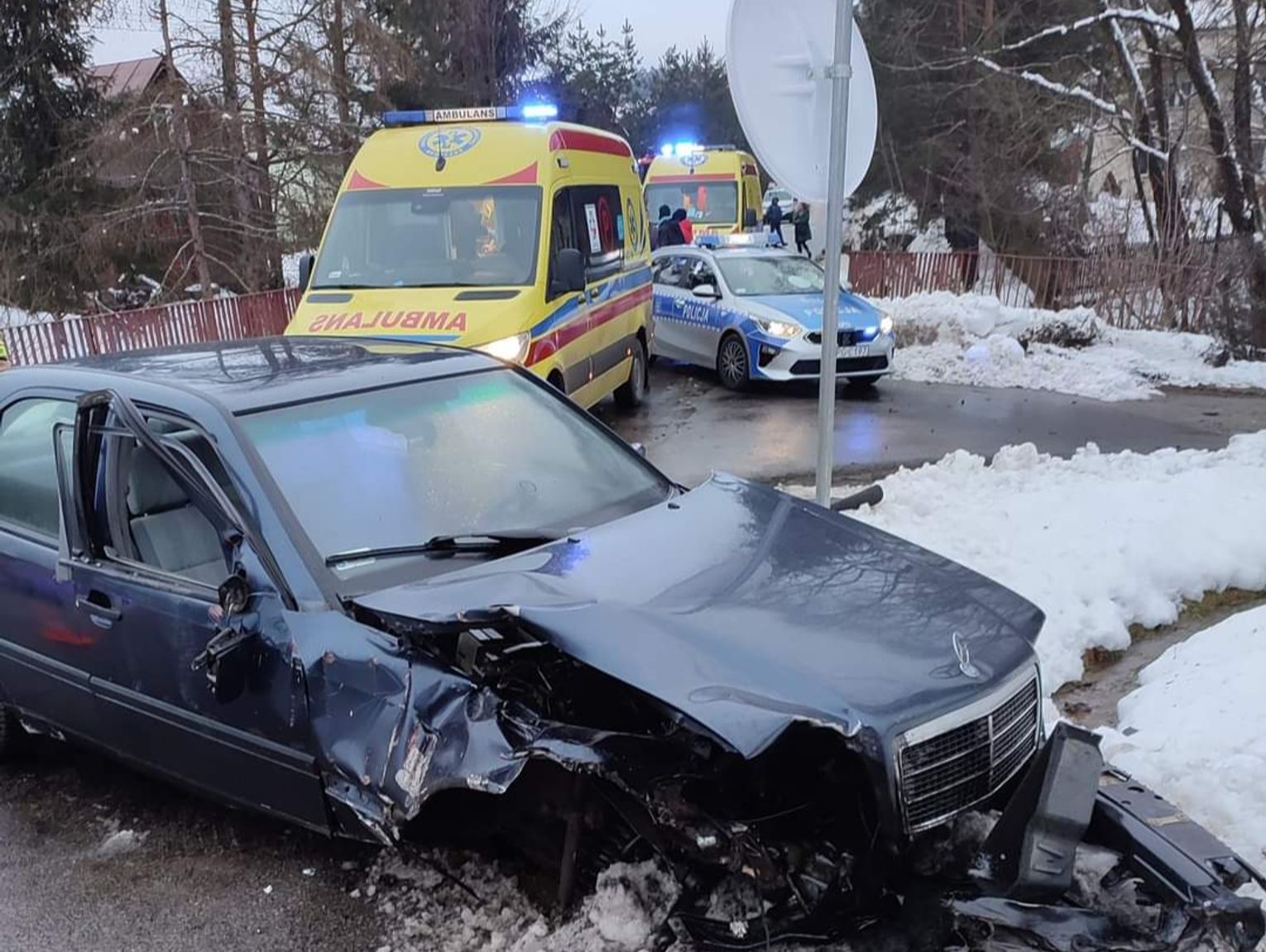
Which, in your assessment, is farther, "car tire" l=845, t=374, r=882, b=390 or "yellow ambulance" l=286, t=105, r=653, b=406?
"car tire" l=845, t=374, r=882, b=390

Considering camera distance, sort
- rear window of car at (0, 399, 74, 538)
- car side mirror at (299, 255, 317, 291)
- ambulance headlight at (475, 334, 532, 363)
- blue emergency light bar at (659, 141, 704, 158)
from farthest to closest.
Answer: blue emergency light bar at (659, 141, 704, 158) < car side mirror at (299, 255, 317, 291) < ambulance headlight at (475, 334, 532, 363) < rear window of car at (0, 399, 74, 538)

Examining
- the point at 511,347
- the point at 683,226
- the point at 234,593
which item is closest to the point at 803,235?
the point at 683,226

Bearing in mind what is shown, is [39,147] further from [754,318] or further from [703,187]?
[754,318]

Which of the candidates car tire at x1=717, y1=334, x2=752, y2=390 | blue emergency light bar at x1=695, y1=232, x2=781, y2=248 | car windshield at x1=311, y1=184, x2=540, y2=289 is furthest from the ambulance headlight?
blue emergency light bar at x1=695, y1=232, x2=781, y2=248

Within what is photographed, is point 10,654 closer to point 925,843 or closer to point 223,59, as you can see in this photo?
point 925,843

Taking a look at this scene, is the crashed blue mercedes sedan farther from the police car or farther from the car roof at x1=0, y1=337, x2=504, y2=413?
the police car

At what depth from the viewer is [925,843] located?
8.27ft

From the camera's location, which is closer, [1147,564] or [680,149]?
[1147,564]

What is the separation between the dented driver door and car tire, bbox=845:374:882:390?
9698 millimetres

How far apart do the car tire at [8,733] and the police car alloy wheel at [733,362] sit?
29.2 feet

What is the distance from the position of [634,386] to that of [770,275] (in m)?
2.63

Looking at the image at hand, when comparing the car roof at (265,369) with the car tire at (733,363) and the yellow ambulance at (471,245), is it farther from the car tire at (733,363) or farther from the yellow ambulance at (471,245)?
the car tire at (733,363)

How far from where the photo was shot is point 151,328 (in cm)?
1277

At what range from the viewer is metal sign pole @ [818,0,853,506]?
177 inches
